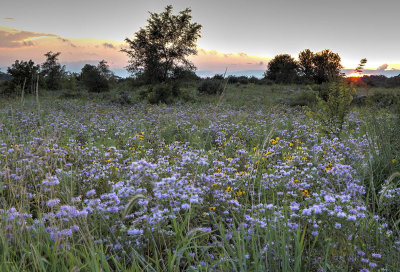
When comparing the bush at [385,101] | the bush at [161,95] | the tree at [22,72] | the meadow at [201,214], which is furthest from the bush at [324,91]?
the tree at [22,72]

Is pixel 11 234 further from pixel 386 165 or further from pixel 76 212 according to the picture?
pixel 386 165

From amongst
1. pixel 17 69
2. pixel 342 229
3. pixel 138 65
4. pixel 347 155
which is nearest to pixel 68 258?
pixel 342 229

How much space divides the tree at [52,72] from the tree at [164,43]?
1129 cm

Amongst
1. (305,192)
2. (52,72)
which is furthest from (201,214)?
(52,72)

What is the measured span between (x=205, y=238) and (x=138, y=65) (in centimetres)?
1979

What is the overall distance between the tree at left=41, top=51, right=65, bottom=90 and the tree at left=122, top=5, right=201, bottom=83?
1129 centimetres

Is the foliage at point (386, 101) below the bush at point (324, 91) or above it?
below

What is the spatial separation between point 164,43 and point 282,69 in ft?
101

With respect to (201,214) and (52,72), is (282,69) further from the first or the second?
(201,214)

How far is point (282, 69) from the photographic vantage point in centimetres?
4766

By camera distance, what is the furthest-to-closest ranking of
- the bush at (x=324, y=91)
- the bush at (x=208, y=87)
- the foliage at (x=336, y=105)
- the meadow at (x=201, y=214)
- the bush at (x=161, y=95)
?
the bush at (x=208, y=87)
the bush at (x=161, y=95)
the bush at (x=324, y=91)
the foliage at (x=336, y=105)
the meadow at (x=201, y=214)

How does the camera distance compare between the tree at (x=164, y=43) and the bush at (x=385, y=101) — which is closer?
the bush at (x=385, y=101)

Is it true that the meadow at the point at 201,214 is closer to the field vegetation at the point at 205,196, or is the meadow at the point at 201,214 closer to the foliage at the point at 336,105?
the field vegetation at the point at 205,196

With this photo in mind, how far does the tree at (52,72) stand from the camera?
94.6ft
